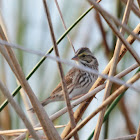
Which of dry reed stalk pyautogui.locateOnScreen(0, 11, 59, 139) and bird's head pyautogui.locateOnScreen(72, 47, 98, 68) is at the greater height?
bird's head pyautogui.locateOnScreen(72, 47, 98, 68)

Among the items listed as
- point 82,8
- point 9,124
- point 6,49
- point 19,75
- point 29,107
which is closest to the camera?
point 19,75

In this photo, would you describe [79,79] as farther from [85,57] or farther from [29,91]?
[29,91]

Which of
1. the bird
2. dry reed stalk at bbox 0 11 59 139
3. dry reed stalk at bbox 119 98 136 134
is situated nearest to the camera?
dry reed stalk at bbox 0 11 59 139

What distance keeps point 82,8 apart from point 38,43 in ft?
2.08

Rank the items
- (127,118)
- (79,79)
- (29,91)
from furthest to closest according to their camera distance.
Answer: (79,79) → (127,118) → (29,91)

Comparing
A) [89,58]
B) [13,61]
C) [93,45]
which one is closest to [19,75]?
[13,61]

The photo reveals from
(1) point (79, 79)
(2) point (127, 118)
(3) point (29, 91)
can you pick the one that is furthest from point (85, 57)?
(3) point (29, 91)

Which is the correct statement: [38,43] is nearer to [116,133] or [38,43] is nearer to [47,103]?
[47,103]

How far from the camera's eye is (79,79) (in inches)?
148

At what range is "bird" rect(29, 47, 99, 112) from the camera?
361cm

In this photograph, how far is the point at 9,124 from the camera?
3414 millimetres

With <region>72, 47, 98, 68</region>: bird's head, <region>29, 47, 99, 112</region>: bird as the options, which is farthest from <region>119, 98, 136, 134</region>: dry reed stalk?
<region>72, 47, 98, 68</region>: bird's head

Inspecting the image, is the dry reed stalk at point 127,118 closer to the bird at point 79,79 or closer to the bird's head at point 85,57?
the bird at point 79,79

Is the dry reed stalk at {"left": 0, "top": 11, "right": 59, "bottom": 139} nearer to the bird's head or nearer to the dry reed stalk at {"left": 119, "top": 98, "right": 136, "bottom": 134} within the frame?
the dry reed stalk at {"left": 119, "top": 98, "right": 136, "bottom": 134}
